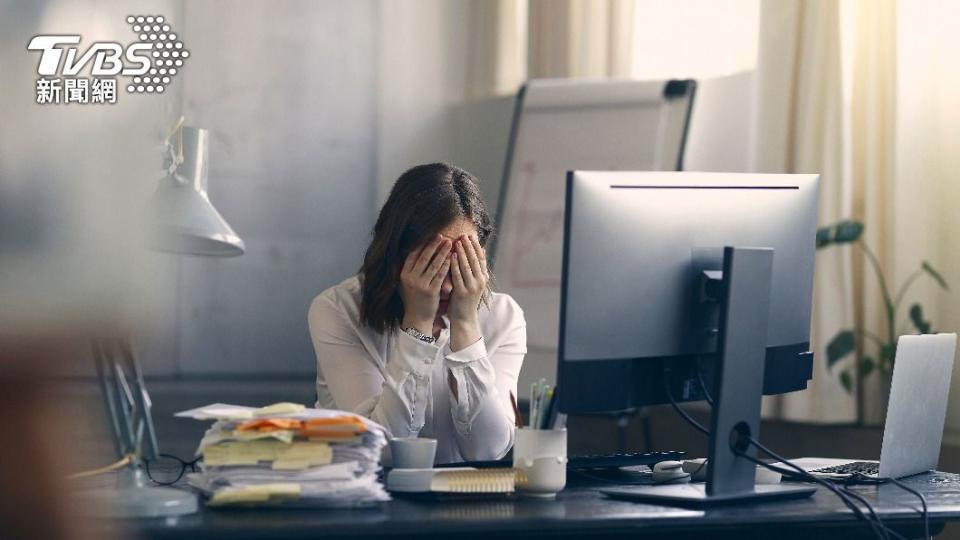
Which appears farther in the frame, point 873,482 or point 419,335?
point 419,335

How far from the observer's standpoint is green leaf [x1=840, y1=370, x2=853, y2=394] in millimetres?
2883

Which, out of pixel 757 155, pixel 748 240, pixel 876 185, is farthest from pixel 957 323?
pixel 748 240

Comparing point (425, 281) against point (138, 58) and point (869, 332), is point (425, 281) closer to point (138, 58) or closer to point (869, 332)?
point (869, 332)

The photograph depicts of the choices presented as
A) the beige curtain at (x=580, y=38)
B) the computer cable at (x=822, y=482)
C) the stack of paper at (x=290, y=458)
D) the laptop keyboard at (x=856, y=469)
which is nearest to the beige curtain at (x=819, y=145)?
the beige curtain at (x=580, y=38)

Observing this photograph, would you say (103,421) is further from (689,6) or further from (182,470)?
(689,6)

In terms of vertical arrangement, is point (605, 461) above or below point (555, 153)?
below

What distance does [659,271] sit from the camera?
1.49 m

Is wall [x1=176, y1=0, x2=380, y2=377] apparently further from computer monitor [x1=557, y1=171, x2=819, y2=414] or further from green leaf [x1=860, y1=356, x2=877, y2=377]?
computer monitor [x1=557, y1=171, x2=819, y2=414]

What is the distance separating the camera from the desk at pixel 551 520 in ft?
4.09

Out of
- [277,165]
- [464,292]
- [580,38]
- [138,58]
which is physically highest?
[580,38]

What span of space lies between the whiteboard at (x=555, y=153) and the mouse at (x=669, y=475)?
157cm

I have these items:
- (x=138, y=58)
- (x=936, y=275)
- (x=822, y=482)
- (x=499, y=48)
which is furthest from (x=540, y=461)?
(x=138, y=58)

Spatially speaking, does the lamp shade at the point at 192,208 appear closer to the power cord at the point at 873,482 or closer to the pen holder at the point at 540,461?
the pen holder at the point at 540,461

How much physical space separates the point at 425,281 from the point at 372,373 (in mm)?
177
